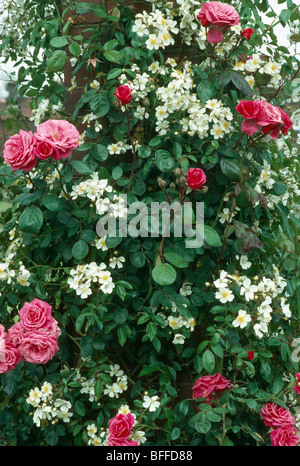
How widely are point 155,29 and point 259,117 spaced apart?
413 millimetres

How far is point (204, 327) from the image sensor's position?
5.52 ft

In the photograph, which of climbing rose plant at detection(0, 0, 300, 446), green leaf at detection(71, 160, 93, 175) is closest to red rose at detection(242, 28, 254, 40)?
climbing rose plant at detection(0, 0, 300, 446)

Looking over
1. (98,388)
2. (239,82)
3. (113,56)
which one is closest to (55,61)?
(113,56)

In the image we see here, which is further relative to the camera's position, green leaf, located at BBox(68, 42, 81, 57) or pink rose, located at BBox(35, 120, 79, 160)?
green leaf, located at BBox(68, 42, 81, 57)

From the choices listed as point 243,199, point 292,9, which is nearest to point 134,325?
point 243,199

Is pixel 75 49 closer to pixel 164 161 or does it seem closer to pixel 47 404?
pixel 164 161

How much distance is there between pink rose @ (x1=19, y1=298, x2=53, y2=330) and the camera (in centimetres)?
149

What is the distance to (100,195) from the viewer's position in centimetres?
156

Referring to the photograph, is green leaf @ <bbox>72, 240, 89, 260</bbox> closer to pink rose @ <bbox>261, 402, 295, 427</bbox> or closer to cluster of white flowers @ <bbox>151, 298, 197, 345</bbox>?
cluster of white flowers @ <bbox>151, 298, 197, 345</bbox>

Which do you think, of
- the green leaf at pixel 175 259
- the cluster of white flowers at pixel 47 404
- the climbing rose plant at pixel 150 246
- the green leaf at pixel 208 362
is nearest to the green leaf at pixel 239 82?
the climbing rose plant at pixel 150 246

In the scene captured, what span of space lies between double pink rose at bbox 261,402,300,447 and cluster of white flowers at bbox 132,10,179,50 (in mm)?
1099

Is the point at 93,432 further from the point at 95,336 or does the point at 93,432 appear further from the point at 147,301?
the point at 147,301

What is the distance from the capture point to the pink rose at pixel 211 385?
150 centimetres
